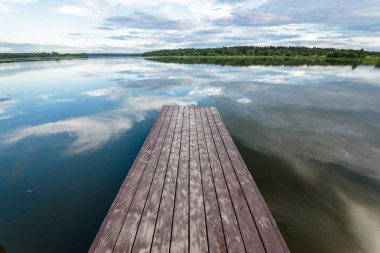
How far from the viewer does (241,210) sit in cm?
345

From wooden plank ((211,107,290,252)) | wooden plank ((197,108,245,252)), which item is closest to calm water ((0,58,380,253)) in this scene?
wooden plank ((211,107,290,252))

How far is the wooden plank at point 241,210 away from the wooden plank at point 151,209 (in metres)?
1.34

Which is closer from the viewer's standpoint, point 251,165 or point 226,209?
point 226,209

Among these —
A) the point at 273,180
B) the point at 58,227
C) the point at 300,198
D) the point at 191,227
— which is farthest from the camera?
the point at 273,180

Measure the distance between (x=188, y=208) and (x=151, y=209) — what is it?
62cm

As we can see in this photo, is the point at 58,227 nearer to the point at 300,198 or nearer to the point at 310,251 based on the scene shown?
the point at 310,251

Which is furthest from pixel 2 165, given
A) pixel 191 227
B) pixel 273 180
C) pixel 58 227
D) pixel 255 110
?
pixel 255 110

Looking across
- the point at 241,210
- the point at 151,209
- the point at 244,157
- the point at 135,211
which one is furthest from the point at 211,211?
the point at 244,157

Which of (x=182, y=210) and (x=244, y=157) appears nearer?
(x=182, y=210)

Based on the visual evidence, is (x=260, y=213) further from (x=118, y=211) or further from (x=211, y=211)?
(x=118, y=211)

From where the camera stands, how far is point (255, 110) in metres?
12.0

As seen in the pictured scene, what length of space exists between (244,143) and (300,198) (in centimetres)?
306

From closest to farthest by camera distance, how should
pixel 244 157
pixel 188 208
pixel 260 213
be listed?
pixel 260 213 → pixel 188 208 → pixel 244 157

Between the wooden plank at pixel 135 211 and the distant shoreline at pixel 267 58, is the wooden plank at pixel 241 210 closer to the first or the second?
the wooden plank at pixel 135 211
